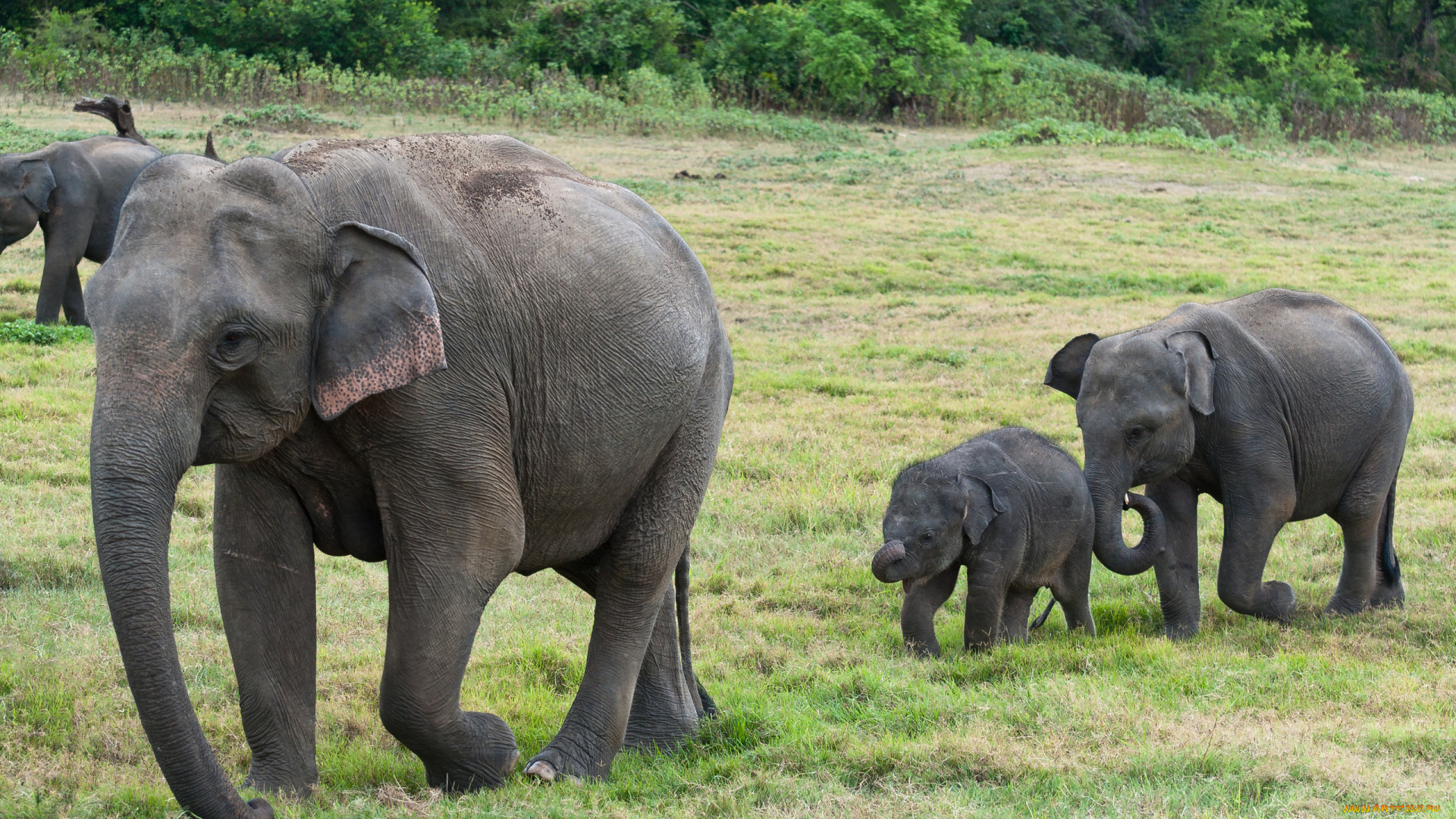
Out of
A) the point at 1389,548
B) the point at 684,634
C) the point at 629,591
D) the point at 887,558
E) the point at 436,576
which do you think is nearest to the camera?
the point at 436,576

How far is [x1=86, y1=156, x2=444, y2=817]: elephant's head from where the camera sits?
3.46 meters

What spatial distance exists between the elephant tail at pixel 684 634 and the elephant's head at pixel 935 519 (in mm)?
1134

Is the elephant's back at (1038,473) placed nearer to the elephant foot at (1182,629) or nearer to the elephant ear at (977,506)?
the elephant ear at (977,506)

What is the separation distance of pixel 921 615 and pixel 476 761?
2721 mm

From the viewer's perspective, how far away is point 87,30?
3319 cm

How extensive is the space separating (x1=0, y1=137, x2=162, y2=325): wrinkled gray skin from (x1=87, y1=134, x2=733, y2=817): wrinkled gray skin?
966 centimetres

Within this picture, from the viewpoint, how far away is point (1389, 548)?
750cm

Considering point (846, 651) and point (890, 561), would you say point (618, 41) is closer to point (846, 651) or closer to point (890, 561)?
point (846, 651)

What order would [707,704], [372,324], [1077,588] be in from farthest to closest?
[1077,588], [707,704], [372,324]

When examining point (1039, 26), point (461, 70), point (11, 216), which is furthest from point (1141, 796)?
point (1039, 26)

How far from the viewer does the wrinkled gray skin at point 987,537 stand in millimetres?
6547

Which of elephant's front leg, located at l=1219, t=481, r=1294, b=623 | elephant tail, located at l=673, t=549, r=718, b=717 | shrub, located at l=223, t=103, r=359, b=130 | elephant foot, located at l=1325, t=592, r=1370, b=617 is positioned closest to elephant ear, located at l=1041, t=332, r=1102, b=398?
elephant's front leg, located at l=1219, t=481, r=1294, b=623

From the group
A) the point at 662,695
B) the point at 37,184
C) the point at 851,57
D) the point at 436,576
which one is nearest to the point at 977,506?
the point at 662,695

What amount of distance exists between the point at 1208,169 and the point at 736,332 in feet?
50.2
